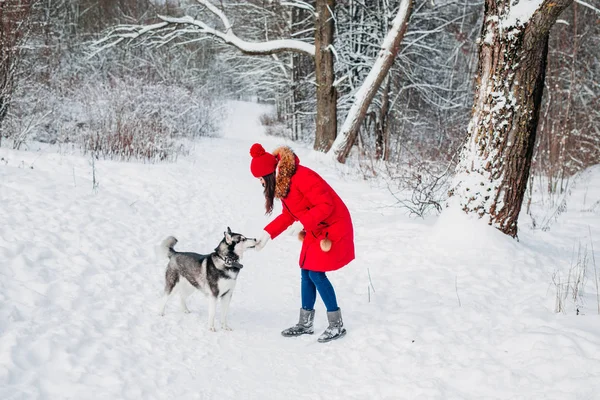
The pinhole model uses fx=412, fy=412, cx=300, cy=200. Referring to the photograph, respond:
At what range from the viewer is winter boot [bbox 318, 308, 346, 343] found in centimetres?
355

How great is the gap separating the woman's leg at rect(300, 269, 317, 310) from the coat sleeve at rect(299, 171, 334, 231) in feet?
1.81

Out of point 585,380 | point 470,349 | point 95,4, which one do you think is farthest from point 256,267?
point 95,4

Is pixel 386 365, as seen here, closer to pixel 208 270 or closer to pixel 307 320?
pixel 307 320

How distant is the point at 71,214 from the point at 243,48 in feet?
26.4

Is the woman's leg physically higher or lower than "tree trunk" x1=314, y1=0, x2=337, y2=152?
lower

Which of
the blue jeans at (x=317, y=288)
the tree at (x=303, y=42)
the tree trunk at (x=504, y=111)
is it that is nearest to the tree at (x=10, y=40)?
the tree at (x=303, y=42)

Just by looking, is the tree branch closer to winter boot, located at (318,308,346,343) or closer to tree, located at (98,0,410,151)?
tree, located at (98,0,410,151)

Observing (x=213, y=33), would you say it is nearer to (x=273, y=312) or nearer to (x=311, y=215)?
(x=273, y=312)

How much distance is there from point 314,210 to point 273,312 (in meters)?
1.48

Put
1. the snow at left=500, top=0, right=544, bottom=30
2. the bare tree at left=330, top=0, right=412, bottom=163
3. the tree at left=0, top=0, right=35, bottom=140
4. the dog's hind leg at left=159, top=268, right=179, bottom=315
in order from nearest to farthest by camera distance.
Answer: the dog's hind leg at left=159, top=268, right=179, bottom=315
the snow at left=500, top=0, right=544, bottom=30
the tree at left=0, top=0, right=35, bottom=140
the bare tree at left=330, top=0, right=412, bottom=163

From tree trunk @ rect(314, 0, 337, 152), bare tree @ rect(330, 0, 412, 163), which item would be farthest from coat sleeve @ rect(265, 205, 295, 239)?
tree trunk @ rect(314, 0, 337, 152)

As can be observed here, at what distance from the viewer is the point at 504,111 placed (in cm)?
479

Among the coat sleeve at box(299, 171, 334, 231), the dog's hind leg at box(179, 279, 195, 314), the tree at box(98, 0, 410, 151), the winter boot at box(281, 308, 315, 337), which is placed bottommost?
the winter boot at box(281, 308, 315, 337)

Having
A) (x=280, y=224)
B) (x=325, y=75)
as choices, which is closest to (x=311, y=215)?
(x=280, y=224)
